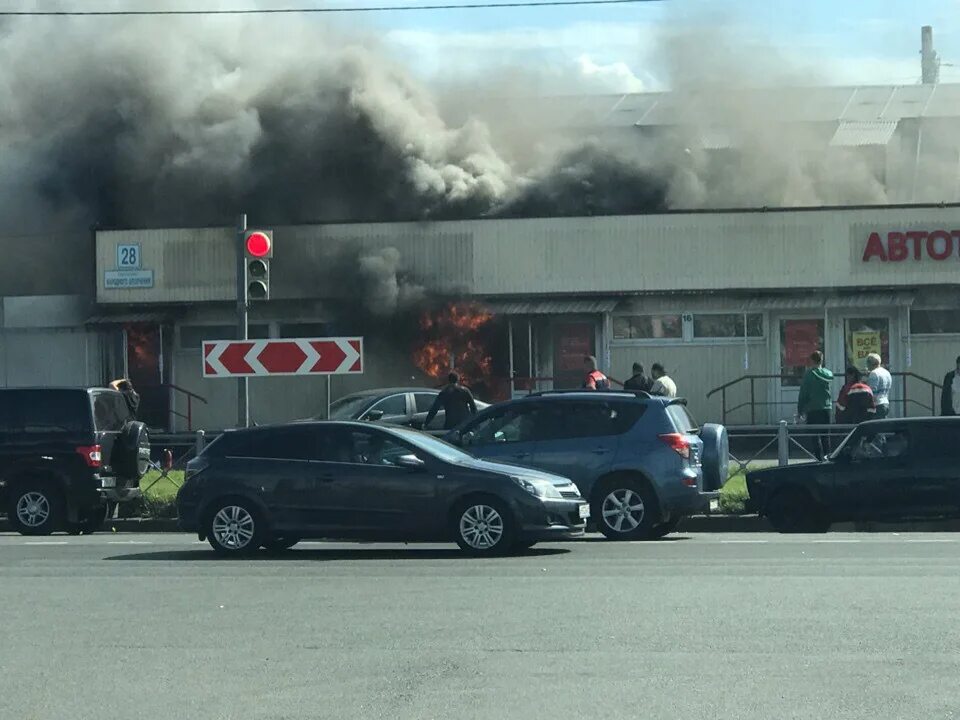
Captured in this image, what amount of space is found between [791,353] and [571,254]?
16.1 ft

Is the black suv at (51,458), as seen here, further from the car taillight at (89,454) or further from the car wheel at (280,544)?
the car wheel at (280,544)

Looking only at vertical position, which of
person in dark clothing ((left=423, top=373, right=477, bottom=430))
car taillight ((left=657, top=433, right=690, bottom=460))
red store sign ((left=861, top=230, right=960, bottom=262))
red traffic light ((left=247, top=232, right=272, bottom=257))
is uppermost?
red store sign ((left=861, top=230, right=960, bottom=262))

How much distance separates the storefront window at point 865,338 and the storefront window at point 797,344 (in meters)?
0.58

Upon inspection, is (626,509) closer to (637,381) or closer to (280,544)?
(280,544)

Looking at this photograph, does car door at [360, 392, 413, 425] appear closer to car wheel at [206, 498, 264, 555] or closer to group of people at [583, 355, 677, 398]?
group of people at [583, 355, 677, 398]

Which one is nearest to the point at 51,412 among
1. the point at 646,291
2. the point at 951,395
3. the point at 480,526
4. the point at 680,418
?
the point at 480,526

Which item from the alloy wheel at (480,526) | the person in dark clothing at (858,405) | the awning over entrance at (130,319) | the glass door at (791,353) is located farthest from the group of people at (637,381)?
the awning over entrance at (130,319)

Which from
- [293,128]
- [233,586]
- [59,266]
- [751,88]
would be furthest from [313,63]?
[233,586]

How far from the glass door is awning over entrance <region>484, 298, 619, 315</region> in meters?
3.47

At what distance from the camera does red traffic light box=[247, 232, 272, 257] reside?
19500 mm

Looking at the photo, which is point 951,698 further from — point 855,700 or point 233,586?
point 233,586

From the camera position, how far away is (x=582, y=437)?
17594 mm

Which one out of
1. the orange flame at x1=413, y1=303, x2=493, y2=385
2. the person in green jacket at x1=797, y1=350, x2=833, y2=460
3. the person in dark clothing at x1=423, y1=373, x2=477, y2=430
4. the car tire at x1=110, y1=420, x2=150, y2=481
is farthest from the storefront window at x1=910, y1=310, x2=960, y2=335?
the car tire at x1=110, y1=420, x2=150, y2=481

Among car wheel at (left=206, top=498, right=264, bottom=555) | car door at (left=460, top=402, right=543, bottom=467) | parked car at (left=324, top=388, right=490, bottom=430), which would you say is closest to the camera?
car wheel at (left=206, top=498, right=264, bottom=555)
